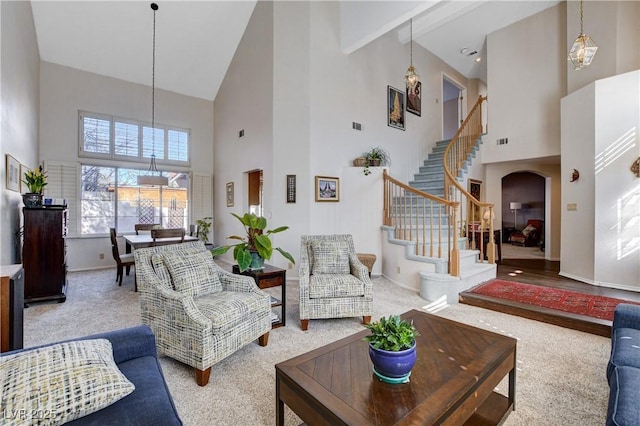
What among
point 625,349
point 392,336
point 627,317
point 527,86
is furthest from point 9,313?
point 527,86

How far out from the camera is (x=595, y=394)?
77.8 inches

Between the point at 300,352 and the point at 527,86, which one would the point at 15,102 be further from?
the point at 527,86

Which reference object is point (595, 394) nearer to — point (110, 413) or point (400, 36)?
point (110, 413)

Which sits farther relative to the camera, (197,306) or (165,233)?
(165,233)

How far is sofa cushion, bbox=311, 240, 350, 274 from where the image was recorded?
11.3 feet

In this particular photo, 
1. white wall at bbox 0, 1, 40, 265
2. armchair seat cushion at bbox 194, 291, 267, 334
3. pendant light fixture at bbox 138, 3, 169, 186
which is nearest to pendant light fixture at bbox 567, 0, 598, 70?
armchair seat cushion at bbox 194, 291, 267, 334

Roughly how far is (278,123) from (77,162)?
4.39m

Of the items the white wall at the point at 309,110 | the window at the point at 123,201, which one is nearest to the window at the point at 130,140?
the window at the point at 123,201

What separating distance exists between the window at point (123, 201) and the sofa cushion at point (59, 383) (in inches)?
209

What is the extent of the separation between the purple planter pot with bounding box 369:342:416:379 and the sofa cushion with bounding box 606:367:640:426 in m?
0.79

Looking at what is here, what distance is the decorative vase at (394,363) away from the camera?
4.46 ft

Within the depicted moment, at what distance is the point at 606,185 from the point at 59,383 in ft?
20.4

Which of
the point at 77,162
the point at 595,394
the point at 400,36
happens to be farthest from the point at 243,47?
the point at 595,394

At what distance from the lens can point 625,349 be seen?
167 centimetres
